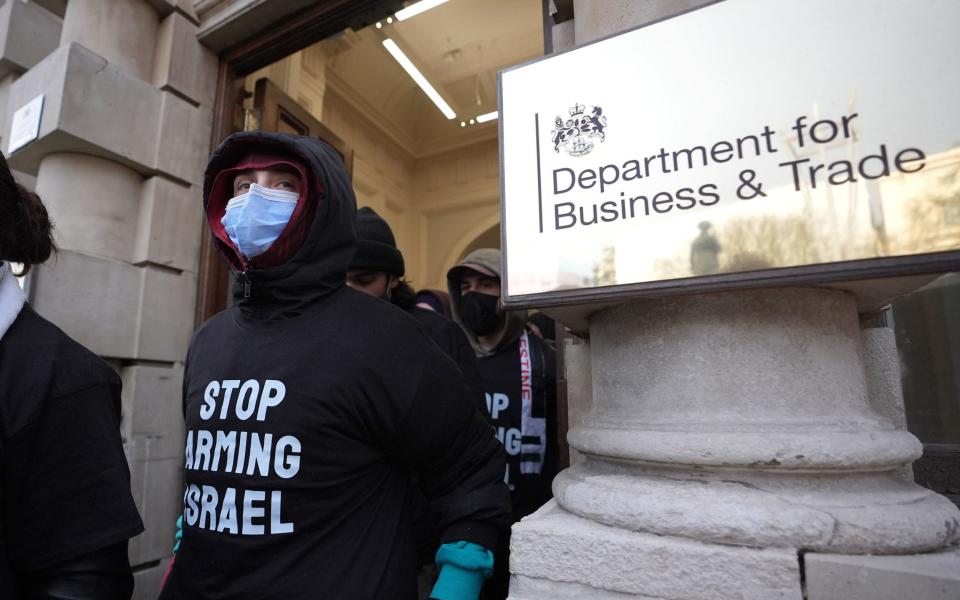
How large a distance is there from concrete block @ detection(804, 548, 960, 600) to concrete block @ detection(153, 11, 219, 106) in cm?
378

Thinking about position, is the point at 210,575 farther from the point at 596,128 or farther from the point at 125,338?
the point at 125,338

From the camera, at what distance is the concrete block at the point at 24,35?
3.39 m

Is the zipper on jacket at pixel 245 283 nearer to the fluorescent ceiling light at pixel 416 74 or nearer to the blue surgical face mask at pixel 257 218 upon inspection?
the blue surgical face mask at pixel 257 218

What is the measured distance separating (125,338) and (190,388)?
5.79ft

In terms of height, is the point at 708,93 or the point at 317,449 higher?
the point at 708,93

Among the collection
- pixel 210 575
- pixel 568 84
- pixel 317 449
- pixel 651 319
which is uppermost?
pixel 568 84

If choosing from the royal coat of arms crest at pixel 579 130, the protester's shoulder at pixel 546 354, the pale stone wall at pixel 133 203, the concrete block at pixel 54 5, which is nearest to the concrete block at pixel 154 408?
the pale stone wall at pixel 133 203

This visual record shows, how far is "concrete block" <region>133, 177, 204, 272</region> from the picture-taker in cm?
293

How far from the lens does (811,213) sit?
0.93 metres

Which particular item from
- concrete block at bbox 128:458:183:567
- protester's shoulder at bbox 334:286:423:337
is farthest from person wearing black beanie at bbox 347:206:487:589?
concrete block at bbox 128:458:183:567

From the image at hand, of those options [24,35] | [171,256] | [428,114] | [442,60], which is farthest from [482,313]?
[428,114]

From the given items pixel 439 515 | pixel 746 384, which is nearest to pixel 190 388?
pixel 439 515

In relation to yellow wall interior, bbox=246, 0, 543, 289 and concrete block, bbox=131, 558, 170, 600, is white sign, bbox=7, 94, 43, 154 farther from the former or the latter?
yellow wall interior, bbox=246, 0, 543, 289

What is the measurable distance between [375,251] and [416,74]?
6007 mm
